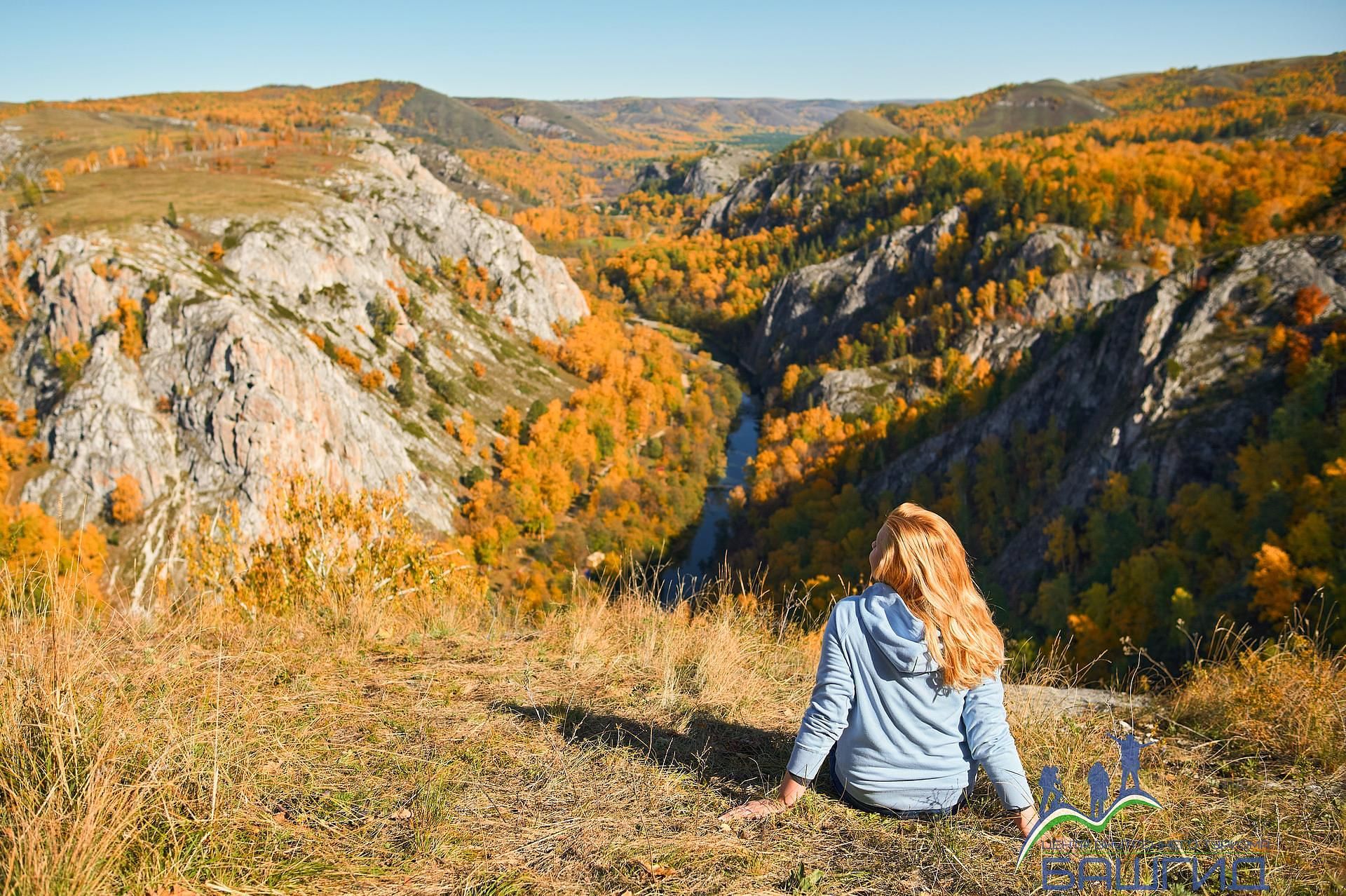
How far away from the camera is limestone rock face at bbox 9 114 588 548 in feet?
172

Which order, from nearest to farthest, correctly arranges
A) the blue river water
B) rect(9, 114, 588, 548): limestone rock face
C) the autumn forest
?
1. the autumn forest
2. rect(9, 114, 588, 548): limestone rock face
3. the blue river water

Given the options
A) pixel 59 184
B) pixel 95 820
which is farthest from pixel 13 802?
pixel 59 184

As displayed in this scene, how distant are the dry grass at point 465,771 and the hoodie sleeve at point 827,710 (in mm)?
531

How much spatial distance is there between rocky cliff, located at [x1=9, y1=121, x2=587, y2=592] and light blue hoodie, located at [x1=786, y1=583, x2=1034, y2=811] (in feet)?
127

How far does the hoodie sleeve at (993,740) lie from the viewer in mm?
4492

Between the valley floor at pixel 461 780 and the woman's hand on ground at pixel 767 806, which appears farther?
the woman's hand on ground at pixel 767 806

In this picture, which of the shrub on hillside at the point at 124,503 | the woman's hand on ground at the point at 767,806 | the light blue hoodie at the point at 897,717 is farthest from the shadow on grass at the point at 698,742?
the shrub on hillside at the point at 124,503

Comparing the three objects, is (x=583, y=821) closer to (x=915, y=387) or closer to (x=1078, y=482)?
(x=1078, y=482)

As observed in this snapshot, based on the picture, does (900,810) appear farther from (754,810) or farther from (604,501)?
(604,501)

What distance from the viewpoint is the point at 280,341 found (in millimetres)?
60906

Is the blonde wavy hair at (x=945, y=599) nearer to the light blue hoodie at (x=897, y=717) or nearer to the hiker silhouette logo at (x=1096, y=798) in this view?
the light blue hoodie at (x=897, y=717)

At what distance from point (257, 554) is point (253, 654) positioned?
16.2ft

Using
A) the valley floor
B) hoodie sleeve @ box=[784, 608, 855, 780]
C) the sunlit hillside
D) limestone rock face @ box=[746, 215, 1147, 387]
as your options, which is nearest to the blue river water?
the sunlit hillside

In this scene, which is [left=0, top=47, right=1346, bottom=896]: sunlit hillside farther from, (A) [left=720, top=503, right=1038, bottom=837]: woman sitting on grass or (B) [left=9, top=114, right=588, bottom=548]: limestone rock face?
(B) [left=9, top=114, right=588, bottom=548]: limestone rock face
